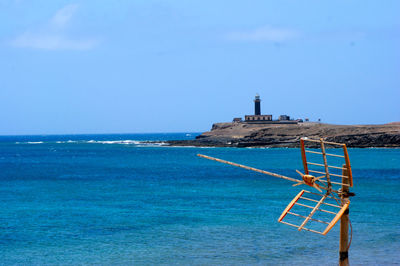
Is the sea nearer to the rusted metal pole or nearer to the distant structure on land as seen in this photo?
the rusted metal pole

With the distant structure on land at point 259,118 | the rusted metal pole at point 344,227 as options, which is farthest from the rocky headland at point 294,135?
the rusted metal pole at point 344,227

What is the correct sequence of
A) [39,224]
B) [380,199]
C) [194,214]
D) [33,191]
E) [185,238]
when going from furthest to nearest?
[33,191] < [380,199] < [194,214] < [39,224] < [185,238]

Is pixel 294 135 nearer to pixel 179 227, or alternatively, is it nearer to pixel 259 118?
pixel 259 118

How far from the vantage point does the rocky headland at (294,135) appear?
12062 centimetres

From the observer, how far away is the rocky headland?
396ft

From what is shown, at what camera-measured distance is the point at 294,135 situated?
13650 centimetres

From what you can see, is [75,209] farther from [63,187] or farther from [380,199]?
[380,199]

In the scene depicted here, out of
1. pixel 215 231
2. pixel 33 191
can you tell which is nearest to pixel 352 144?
pixel 33 191

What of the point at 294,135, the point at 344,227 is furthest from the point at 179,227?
the point at 294,135

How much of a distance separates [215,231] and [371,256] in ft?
23.4

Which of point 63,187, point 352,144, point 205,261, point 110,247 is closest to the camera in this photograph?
point 205,261

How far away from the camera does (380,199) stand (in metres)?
34.2

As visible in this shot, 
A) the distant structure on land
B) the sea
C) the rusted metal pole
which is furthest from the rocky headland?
the rusted metal pole

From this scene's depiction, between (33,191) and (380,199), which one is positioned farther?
(33,191)
